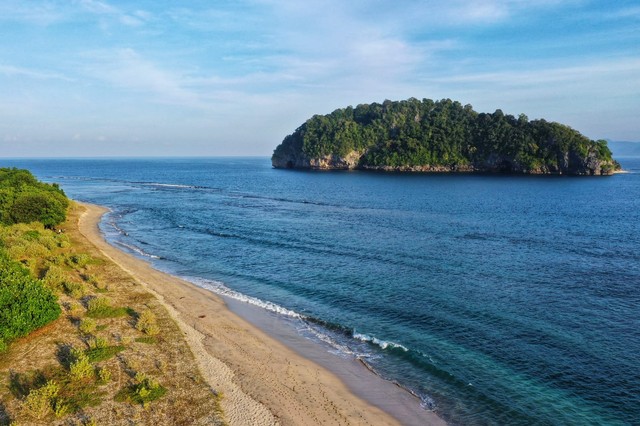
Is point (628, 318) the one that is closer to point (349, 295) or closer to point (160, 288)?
point (349, 295)

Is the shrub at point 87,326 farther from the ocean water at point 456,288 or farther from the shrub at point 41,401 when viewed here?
the ocean water at point 456,288

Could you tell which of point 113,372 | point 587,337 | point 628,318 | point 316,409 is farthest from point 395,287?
point 113,372

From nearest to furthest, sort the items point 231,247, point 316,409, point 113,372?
point 316,409, point 113,372, point 231,247

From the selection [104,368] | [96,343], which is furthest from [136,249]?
[104,368]

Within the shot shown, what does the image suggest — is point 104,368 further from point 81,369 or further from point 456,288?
point 456,288

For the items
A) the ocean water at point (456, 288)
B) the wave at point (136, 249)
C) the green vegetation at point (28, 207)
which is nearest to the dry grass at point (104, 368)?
the ocean water at point (456, 288)
